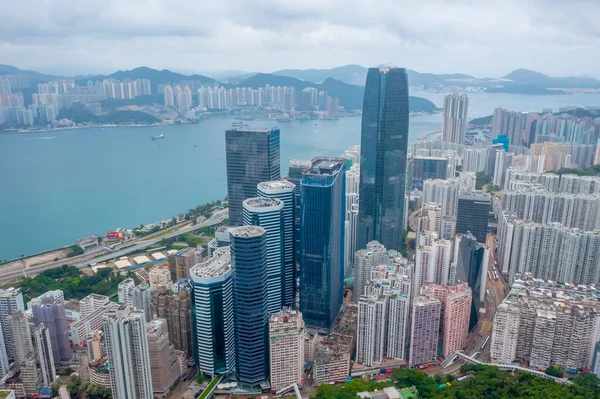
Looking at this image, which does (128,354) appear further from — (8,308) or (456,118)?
(456,118)

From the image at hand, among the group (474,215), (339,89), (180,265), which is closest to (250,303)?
(180,265)

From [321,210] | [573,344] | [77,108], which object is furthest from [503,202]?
[77,108]

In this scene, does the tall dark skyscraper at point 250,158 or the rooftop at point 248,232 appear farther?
the tall dark skyscraper at point 250,158

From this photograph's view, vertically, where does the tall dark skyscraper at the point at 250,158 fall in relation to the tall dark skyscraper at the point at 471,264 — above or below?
above

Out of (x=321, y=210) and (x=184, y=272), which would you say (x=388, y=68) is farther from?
(x=184, y=272)

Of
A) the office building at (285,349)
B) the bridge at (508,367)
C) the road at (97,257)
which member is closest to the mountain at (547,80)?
the road at (97,257)

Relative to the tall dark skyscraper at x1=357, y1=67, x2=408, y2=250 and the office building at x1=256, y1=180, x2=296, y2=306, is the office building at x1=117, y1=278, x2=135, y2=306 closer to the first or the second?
the office building at x1=256, y1=180, x2=296, y2=306

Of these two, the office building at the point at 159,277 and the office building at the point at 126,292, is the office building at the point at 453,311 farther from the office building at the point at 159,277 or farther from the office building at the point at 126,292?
the office building at the point at 126,292
